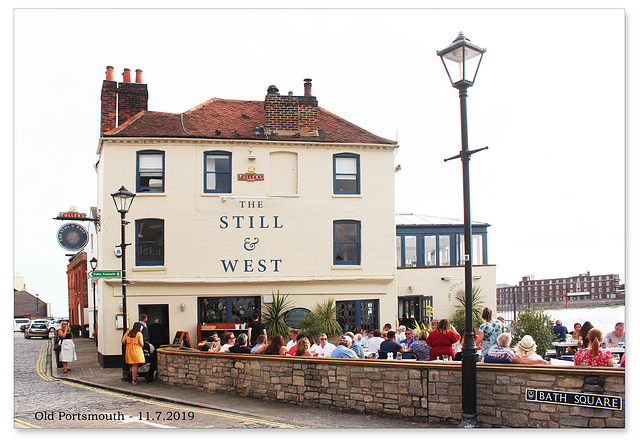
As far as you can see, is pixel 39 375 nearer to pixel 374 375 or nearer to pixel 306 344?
pixel 306 344

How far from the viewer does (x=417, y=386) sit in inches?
350

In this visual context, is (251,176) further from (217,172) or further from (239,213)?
(239,213)

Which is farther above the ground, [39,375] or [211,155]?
[211,155]

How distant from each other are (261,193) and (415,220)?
9.17m

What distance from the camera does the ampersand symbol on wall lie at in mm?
18359

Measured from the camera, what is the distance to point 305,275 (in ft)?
61.4

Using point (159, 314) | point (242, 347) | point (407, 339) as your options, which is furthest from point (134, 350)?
point (407, 339)

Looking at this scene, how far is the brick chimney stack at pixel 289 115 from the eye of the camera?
19375mm

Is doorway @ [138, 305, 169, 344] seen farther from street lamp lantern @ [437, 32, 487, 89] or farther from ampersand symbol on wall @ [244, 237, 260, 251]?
street lamp lantern @ [437, 32, 487, 89]

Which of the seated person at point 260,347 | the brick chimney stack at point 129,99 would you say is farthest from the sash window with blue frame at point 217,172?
the seated person at point 260,347

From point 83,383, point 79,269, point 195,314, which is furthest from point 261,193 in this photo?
point 79,269

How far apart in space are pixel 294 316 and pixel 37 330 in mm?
19624

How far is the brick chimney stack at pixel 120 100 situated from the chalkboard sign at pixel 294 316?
7818 mm

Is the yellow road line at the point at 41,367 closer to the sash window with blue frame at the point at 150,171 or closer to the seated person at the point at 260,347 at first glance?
the sash window with blue frame at the point at 150,171
